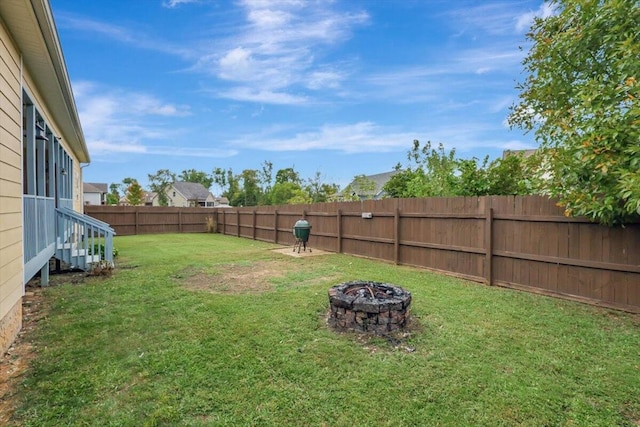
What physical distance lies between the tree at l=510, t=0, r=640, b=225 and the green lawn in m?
1.65

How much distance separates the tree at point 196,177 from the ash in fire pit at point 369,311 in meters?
54.7

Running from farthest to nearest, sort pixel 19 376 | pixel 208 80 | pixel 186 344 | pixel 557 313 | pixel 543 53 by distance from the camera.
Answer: pixel 208 80, pixel 543 53, pixel 557 313, pixel 186 344, pixel 19 376

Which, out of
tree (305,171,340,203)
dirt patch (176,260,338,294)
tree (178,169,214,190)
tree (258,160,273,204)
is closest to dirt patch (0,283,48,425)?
dirt patch (176,260,338,294)

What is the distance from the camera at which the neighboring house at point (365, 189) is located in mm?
21825

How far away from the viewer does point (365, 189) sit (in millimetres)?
21578

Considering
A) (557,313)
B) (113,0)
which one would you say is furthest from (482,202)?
(113,0)

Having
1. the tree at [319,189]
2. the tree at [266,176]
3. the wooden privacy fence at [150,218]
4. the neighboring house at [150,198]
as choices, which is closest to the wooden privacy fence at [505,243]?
the wooden privacy fence at [150,218]

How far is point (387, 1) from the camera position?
30.1 feet

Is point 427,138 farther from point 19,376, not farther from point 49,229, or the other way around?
point 19,376

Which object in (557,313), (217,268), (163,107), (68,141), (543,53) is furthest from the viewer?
(163,107)

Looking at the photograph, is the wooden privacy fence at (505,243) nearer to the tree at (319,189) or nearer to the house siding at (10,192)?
the house siding at (10,192)

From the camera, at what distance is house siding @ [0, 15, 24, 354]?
3295mm

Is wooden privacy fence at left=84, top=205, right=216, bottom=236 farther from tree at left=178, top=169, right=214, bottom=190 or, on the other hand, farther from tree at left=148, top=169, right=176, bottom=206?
tree at left=178, top=169, right=214, bottom=190

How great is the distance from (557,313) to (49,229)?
837cm
